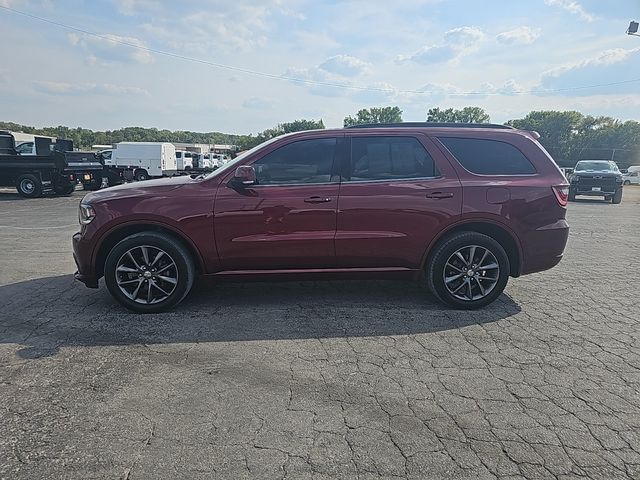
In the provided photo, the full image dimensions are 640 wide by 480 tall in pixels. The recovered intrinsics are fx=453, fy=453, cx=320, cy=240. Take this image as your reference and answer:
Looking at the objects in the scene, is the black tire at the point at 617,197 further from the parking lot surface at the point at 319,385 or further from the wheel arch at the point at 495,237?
the wheel arch at the point at 495,237

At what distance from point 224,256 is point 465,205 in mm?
2519

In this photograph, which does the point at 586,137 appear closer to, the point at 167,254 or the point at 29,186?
the point at 29,186

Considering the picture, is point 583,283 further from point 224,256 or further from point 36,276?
point 36,276

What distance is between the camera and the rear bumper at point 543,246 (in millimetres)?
4789

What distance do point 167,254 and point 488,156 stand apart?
3488mm

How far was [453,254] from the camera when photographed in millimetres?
4727

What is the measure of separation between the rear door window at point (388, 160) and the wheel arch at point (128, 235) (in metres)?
1.77

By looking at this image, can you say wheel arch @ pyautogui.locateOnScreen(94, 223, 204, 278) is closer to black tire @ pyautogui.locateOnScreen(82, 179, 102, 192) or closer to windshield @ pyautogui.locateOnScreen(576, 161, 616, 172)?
black tire @ pyautogui.locateOnScreen(82, 179, 102, 192)

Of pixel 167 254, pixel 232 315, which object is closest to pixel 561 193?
pixel 232 315

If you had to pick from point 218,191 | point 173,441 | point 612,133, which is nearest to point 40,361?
point 173,441

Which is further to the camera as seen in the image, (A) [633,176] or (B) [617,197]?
(A) [633,176]

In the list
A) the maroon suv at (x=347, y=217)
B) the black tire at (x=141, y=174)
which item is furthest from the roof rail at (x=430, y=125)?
the black tire at (x=141, y=174)

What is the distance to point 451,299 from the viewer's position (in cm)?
475

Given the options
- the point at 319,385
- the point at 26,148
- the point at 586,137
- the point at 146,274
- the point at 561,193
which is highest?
the point at 586,137
